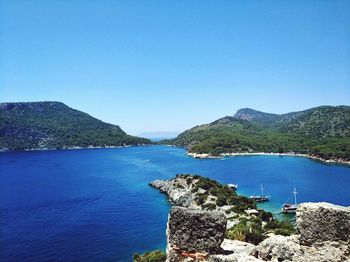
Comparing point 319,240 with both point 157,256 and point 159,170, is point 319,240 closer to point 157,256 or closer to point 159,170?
point 157,256

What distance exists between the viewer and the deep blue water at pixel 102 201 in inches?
1810

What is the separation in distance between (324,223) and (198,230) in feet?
9.48

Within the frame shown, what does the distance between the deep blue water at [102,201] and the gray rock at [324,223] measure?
3542 cm

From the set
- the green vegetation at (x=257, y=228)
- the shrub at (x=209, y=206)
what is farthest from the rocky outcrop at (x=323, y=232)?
the shrub at (x=209, y=206)

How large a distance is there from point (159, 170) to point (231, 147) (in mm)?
68362

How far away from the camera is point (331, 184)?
9025cm

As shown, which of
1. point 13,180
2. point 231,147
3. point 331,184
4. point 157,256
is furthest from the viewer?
point 231,147

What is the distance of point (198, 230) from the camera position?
8.20 metres

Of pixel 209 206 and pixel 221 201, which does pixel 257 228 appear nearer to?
pixel 209 206

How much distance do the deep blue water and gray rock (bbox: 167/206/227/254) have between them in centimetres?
3465

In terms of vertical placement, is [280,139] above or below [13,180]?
above

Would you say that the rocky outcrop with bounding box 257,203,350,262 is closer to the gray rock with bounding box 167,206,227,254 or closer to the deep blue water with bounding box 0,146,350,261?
the gray rock with bounding box 167,206,227,254

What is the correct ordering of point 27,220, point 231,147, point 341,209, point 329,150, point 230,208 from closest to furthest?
point 341,209
point 230,208
point 27,220
point 329,150
point 231,147

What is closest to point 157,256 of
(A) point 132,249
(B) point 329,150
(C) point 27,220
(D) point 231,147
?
(A) point 132,249
